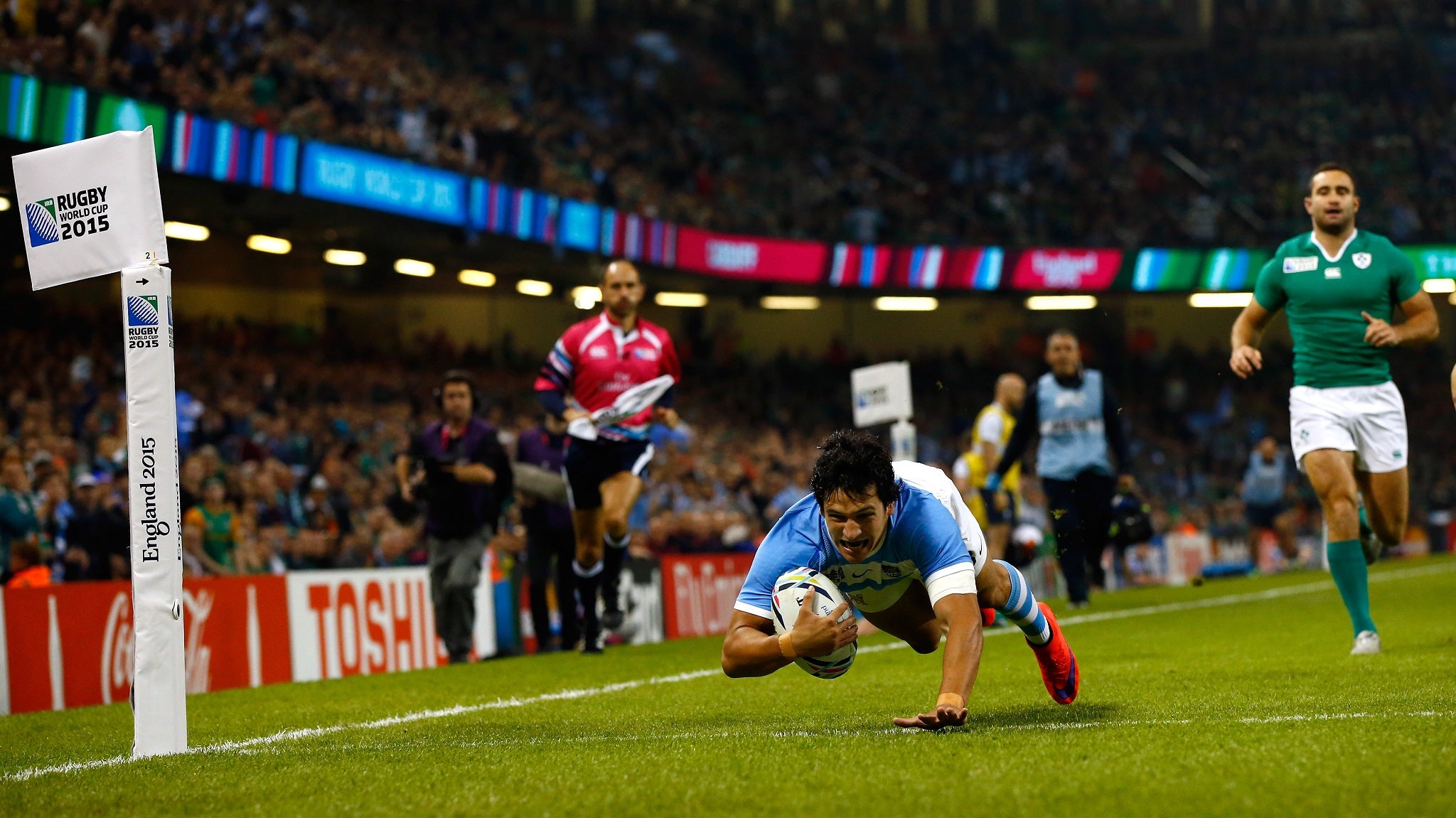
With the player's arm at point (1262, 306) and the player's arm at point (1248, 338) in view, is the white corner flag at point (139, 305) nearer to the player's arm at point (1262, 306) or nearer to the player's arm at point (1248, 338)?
the player's arm at point (1248, 338)

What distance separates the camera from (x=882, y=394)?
15.4 metres

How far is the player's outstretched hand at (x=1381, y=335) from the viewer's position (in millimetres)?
7410

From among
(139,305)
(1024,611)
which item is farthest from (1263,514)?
(139,305)

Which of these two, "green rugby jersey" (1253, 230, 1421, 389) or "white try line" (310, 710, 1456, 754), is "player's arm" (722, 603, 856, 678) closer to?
"white try line" (310, 710, 1456, 754)

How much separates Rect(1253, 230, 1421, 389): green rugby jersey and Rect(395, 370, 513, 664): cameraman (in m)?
5.61

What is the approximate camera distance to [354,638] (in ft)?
40.8

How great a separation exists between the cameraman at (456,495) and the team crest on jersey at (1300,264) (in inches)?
219

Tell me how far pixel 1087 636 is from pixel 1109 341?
29.0 meters

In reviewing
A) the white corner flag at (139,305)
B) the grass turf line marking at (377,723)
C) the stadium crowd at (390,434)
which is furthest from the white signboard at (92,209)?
the stadium crowd at (390,434)

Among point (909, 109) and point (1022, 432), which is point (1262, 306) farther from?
point (909, 109)

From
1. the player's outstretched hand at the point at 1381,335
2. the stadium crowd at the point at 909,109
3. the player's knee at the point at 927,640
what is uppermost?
the stadium crowd at the point at 909,109

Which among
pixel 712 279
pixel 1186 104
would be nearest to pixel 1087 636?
pixel 712 279

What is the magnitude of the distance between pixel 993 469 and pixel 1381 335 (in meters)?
7.26

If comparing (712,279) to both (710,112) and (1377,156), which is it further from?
(1377,156)
